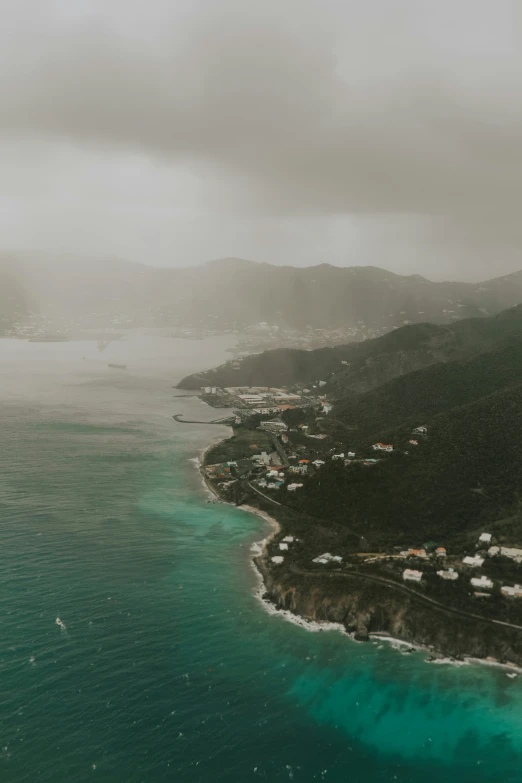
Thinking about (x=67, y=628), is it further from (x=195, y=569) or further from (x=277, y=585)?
(x=277, y=585)

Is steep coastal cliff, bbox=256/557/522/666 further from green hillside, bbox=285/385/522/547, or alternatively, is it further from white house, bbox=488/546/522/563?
green hillside, bbox=285/385/522/547

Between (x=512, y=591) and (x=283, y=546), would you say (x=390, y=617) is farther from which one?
(x=283, y=546)

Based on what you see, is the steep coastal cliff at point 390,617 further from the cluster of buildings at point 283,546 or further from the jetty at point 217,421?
the jetty at point 217,421

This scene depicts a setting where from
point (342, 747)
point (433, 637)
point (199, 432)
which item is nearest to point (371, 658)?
point (433, 637)

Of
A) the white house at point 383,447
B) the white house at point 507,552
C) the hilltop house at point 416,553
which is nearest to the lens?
the white house at point 507,552

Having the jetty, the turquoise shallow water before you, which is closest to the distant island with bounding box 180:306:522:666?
the jetty

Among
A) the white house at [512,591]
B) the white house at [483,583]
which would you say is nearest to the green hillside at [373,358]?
the white house at [483,583]
